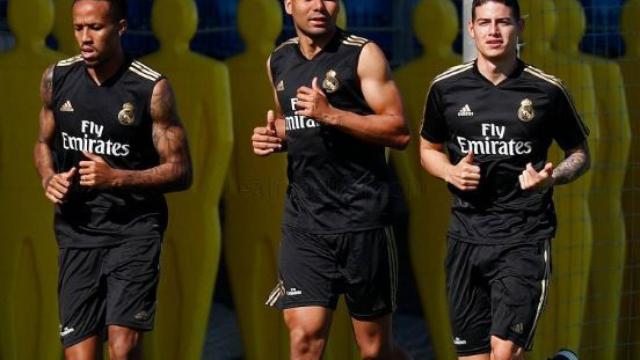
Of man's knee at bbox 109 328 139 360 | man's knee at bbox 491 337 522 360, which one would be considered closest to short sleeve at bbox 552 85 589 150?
man's knee at bbox 491 337 522 360

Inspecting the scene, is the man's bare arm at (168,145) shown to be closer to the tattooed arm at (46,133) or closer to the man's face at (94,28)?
the man's face at (94,28)

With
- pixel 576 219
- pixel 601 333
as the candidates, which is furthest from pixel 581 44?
pixel 601 333

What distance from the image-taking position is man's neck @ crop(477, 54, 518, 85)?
666 cm

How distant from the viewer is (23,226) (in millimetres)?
7543

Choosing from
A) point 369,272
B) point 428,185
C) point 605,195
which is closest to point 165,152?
point 369,272

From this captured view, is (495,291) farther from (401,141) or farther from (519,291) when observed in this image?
(401,141)

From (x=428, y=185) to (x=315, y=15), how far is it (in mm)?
1704

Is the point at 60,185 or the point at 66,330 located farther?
the point at 66,330

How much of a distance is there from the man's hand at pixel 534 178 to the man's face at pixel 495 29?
0.51m

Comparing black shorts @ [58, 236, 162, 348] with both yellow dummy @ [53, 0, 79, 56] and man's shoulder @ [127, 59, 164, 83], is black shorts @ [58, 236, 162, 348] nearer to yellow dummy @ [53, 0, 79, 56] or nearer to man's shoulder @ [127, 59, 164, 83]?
man's shoulder @ [127, 59, 164, 83]

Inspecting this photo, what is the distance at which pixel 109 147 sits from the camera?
21.8 ft

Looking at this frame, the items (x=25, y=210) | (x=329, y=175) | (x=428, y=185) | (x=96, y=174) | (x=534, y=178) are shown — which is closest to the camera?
(x=534, y=178)

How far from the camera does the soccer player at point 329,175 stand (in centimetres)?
671

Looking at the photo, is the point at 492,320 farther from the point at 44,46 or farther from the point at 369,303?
the point at 44,46
